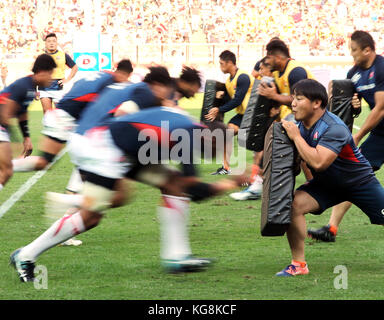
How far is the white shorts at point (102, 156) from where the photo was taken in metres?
5.26

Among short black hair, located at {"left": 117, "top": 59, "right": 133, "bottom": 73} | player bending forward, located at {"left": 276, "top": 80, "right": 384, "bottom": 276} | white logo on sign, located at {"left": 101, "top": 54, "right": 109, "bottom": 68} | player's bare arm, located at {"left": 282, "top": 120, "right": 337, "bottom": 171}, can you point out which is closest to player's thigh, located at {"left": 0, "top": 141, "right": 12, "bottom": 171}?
short black hair, located at {"left": 117, "top": 59, "right": 133, "bottom": 73}

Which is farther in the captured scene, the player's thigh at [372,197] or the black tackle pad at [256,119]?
the black tackle pad at [256,119]

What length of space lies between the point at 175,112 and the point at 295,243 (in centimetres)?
136

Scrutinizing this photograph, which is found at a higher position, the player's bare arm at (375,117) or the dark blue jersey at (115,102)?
the dark blue jersey at (115,102)

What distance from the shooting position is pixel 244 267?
6195 millimetres

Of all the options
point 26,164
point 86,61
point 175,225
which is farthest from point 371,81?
point 86,61

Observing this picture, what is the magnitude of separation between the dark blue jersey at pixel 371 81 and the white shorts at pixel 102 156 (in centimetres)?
316

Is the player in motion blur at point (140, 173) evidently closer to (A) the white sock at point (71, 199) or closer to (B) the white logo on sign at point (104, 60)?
(A) the white sock at point (71, 199)

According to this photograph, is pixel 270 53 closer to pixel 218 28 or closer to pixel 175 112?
Result: pixel 175 112

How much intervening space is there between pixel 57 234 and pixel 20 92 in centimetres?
240

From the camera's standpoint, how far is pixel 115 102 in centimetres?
562

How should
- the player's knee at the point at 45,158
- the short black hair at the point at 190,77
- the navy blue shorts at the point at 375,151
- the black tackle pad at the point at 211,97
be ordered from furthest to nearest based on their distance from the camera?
the black tackle pad at the point at 211,97 → the navy blue shorts at the point at 375,151 → the player's knee at the point at 45,158 → the short black hair at the point at 190,77

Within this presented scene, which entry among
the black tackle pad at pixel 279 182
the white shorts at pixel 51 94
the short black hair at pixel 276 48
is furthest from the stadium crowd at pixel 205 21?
the black tackle pad at pixel 279 182

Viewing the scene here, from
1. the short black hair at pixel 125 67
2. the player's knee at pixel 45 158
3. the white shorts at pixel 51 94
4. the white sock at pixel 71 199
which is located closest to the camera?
the white sock at pixel 71 199
